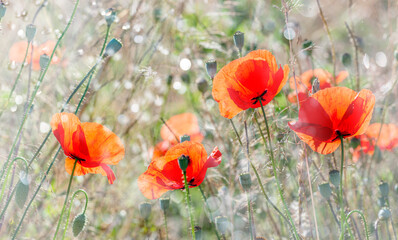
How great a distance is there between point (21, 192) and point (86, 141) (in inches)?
4.4

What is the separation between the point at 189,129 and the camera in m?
1.08

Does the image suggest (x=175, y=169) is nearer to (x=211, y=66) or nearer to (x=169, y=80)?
(x=211, y=66)

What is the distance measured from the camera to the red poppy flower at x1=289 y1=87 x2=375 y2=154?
2.01ft

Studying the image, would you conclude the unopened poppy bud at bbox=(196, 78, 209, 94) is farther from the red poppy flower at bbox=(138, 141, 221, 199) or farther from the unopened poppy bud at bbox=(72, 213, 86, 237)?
the unopened poppy bud at bbox=(72, 213, 86, 237)

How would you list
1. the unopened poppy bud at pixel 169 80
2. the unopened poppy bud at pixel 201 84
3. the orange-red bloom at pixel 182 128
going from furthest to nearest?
1. the unopened poppy bud at pixel 169 80
2. the orange-red bloom at pixel 182 128
3. the unopened poppy bud at pixel 201 84

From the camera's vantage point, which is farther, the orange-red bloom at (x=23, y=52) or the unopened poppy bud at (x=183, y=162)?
the orange-red bloom at (x=23, y=52)

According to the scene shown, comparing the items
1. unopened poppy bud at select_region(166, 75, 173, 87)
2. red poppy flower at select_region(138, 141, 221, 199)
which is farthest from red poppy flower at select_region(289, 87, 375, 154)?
unopened poppy bud at select_region(166, 75, 173, 87)

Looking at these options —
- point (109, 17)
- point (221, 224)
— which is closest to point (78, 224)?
point (221, 224)

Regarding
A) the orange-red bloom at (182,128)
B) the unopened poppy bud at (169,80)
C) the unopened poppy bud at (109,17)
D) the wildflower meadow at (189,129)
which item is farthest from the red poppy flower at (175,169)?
the unopened poppy bud at (169,80)

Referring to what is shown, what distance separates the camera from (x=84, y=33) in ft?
4.16

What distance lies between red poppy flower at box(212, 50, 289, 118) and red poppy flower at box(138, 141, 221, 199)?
68 millimetres

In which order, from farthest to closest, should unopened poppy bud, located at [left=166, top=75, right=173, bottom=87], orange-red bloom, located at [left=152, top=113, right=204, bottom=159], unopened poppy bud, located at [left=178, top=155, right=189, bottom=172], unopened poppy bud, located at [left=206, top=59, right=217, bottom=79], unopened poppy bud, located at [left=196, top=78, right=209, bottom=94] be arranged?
unopened poppy bud, located at [left=166, top=75, right=173, bottom=87] → orange-red bloom, located at [left=152, top=113, right=204, bottom=159] → unopened poppy bud, located at [left=196, top=78, right=209, bottom=94] → unopened poppy bud, located at [left=206, top=59, right=217, bottom=79] → unopened poppy bud, located at [left=178, top=155, right=189, bottom=172]

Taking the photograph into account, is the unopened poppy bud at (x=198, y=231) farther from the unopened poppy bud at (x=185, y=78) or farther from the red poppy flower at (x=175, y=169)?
the unopened poppy bud at (x=185, y=78)

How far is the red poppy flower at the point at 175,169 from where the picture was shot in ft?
2.15
